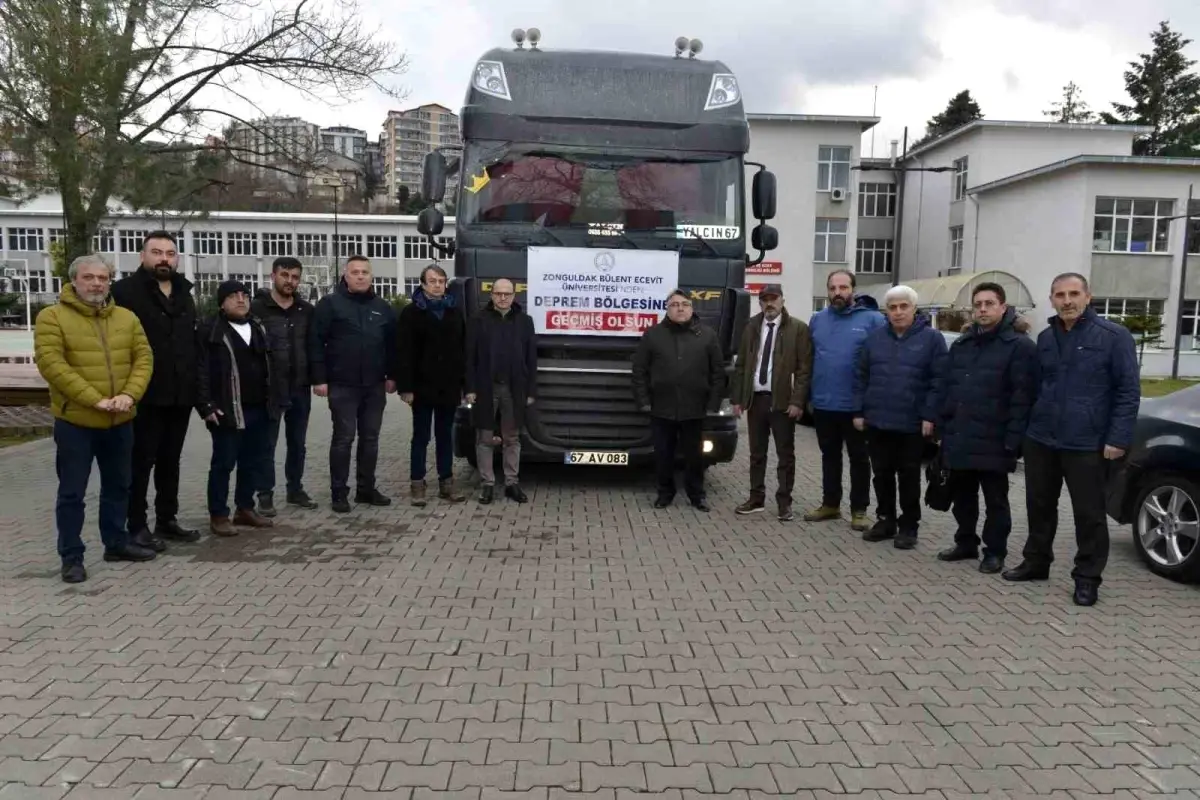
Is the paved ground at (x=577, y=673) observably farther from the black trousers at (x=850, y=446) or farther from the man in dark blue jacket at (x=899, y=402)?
the black trousers at (x=850, y=446)

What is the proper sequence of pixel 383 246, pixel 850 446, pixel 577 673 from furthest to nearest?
1. pixel 383 246
2. pixel 850 446
3. pixel 577 673

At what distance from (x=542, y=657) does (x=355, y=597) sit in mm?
1466

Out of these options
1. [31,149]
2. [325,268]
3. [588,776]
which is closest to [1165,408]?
[588,776]

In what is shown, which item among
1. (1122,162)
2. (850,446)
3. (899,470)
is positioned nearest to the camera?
(899,470)

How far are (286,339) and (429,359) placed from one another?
3.89ft

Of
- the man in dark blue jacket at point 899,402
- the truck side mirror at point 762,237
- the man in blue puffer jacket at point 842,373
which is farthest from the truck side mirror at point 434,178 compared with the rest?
the man in dark blue jacket at point 899,402

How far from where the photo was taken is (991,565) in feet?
20.3

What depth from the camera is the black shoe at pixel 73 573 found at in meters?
5.58

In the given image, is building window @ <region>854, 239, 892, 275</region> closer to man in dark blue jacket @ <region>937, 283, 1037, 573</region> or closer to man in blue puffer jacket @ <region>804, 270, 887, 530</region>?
man in blue puffer jacket @ <region>804, 270, 887, 530</region>

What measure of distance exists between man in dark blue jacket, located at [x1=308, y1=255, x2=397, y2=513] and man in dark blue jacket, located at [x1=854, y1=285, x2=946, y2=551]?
387 cm

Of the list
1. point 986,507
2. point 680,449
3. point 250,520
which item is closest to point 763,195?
point 680,449

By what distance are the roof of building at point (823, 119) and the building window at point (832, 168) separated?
1.63 meters

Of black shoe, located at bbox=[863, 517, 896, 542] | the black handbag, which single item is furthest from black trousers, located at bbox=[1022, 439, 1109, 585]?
black shoe, located at bbox=[863, 517, 896, 542]

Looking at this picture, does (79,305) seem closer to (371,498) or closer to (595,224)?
(371,498)
